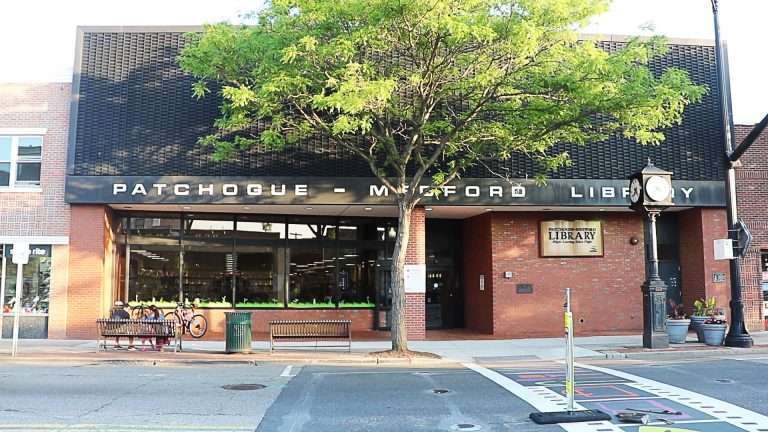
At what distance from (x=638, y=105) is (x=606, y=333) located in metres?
8.90

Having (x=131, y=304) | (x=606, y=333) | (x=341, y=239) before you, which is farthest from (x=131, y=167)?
(x=606, y=333)

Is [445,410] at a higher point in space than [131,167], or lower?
lower

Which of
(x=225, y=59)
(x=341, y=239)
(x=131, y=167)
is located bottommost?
(x=341, y=239)

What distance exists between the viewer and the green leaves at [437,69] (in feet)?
44.2

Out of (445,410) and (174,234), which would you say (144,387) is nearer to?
(445,410)

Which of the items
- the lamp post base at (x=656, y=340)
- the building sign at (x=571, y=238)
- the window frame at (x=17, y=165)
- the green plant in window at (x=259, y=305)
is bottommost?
the lamp post base at (x=656, y=340)

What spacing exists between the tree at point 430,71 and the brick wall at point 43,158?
5.99m

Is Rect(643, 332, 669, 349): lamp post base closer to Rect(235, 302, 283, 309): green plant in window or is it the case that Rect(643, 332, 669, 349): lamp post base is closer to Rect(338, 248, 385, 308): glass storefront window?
Rect(338, 248, 385, 308): glass storefront window

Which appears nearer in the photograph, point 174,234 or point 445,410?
point 445,410

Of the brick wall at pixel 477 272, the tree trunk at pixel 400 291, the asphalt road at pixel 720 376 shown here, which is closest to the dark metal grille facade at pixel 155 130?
the brick wall at pixel 477 272

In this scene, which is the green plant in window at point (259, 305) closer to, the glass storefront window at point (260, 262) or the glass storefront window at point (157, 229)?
the glass storefront window at point (260, 262)

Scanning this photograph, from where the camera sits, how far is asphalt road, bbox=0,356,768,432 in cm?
852

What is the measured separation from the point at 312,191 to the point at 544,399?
36.1 ft

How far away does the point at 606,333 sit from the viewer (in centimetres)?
2117
